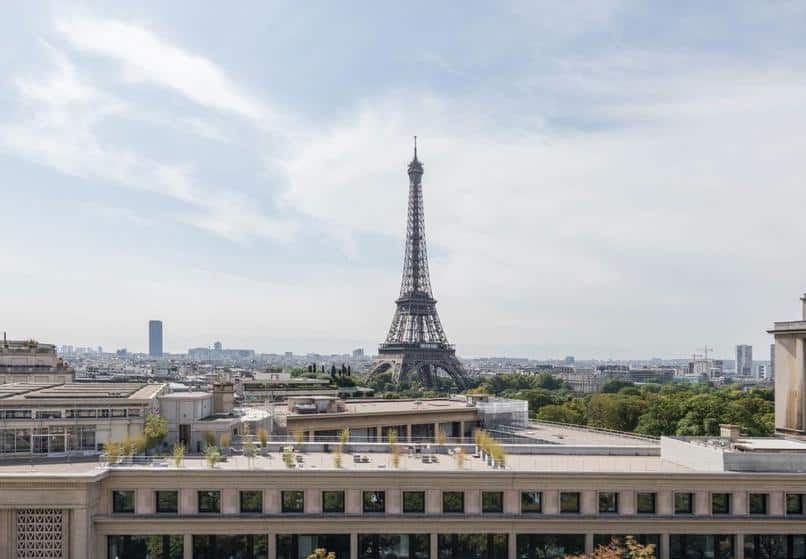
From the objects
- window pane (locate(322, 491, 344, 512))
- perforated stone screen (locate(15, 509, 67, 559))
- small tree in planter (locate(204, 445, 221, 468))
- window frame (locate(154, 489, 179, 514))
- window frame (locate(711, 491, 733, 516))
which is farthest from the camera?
small tree in planter (locate(204, 445, 221, 468))

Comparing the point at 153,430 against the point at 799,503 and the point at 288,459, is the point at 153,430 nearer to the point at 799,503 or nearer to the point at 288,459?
the point at 288,459

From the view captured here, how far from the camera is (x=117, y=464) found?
43562 mm

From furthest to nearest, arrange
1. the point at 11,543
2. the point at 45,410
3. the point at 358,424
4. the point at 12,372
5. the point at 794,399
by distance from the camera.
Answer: the point at 12,372
the point at 358,424
the point at 794,399
the point at 45,410
the point at 11,543

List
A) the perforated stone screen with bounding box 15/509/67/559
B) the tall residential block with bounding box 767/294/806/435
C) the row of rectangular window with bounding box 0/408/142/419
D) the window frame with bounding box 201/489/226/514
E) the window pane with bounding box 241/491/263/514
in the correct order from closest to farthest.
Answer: the perforated stone screen with bounding box 15/509/67/559
the window frame with bounding box 201/489/226/514
the window pane with bounding box 241/491/263/514
the row of rectangular window with bounding box 0/408/142/419
the tall residential block with bounding box 767/294/806/435

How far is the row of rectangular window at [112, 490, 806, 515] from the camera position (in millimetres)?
42969

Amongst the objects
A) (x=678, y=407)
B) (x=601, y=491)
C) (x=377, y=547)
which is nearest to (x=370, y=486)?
(x=377, y=547)

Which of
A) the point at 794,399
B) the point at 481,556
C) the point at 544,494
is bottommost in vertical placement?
the point at 481,556

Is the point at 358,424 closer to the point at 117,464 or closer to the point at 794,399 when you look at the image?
the point at 117,464

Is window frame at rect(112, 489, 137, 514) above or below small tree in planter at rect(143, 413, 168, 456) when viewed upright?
below

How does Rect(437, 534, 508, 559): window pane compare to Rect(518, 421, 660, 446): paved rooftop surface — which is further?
Rect(518, 421, 660, 446): paved rooftop surface

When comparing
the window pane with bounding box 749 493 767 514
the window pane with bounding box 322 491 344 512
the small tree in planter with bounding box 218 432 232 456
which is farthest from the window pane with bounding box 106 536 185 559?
the window pane with bounding box 749 493 767 514

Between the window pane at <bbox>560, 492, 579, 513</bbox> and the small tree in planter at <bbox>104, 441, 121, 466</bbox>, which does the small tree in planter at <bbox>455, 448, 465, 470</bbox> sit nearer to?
the window pane at <bbox>560, 492, 579, 513</bbox>

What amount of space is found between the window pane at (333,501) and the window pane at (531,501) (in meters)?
10.9

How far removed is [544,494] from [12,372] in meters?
86.1
